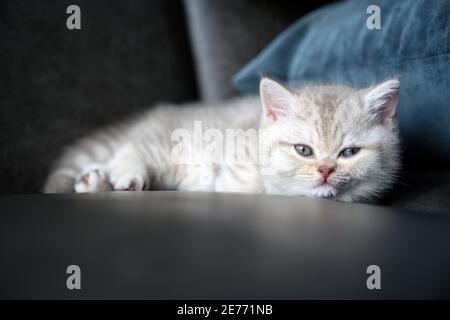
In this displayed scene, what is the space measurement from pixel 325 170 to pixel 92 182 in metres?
0.64

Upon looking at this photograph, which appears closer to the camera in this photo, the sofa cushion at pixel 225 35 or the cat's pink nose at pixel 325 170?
the cat's pink nose at pixel 325 170

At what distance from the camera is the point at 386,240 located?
659 mm

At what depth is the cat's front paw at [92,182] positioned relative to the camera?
1175mm

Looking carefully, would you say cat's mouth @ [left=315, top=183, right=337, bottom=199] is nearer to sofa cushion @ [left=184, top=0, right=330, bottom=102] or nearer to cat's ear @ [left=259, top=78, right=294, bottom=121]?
cat's ear @ [left=259, top=78, right=294, bottom=121]

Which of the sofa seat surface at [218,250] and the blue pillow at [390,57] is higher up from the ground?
the blue pillow at [390,57]

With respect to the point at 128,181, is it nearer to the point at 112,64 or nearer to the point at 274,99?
the point at 274,99

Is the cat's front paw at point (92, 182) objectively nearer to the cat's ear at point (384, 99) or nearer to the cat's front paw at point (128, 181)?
the cat's front paw at point (128, 181)

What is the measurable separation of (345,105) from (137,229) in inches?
26.9

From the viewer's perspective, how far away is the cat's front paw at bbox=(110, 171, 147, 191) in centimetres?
118

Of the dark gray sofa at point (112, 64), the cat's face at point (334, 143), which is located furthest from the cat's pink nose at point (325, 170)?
the dark gray sofa at point (112, 64)

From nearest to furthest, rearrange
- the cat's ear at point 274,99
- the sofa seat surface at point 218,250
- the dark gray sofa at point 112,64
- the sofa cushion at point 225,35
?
1. the sofa seat surface at point 218,250
2. the cat's ear at point 274,99
3. the dark gray sofa at point 112,64
4. the sofa cushion at point 225,35

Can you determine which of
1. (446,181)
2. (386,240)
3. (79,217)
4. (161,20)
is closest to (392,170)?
(446,181)

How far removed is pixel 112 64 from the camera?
63.1 inches

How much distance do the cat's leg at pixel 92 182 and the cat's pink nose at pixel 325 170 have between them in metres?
0.59
